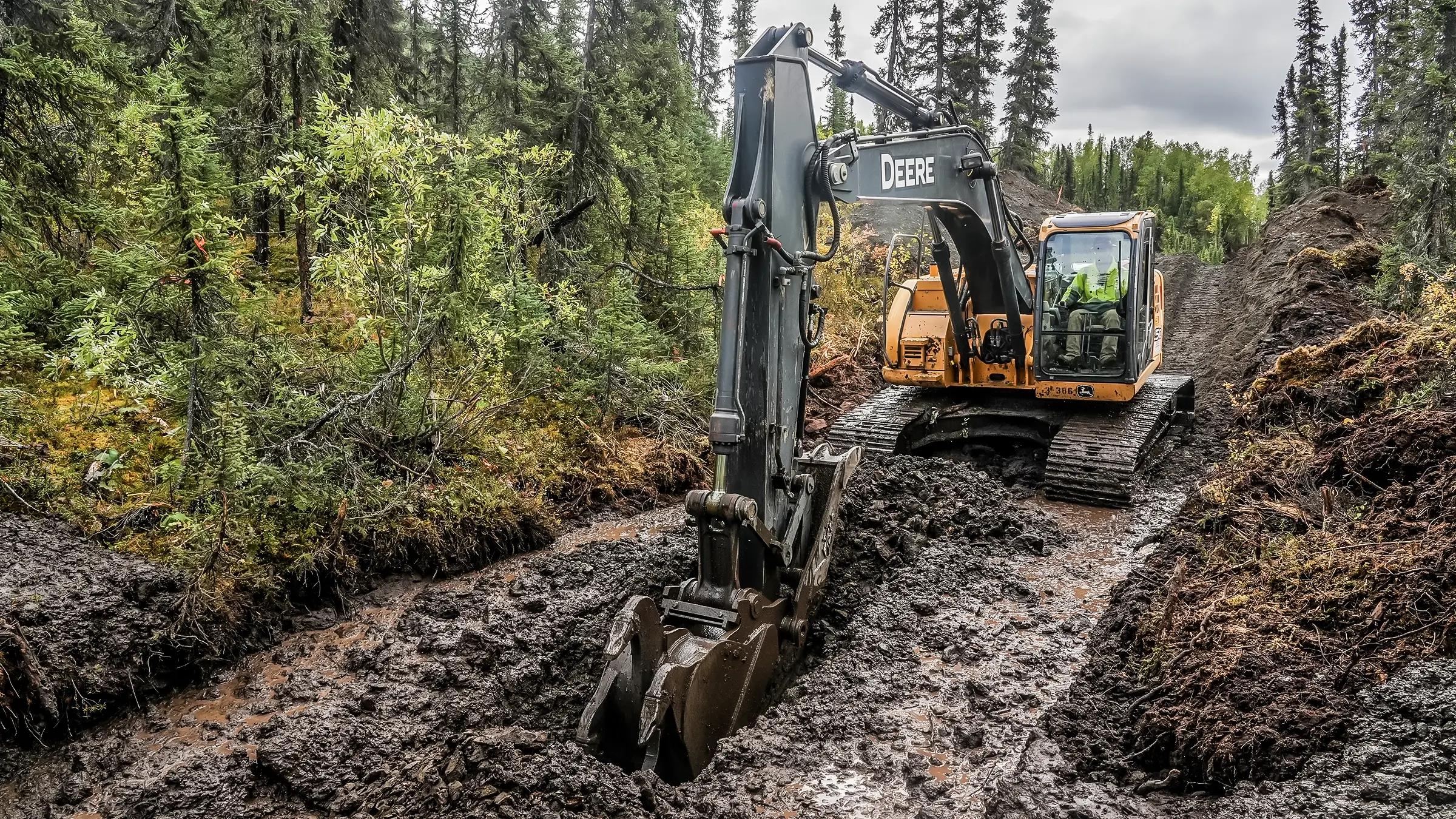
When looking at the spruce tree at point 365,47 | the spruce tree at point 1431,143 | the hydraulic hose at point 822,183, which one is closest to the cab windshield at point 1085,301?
the hydraulic hose at point 822,183

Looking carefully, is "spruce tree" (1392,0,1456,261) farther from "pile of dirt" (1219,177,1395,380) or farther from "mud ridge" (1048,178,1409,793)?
"mud ridge" (1048,178,1409,793)

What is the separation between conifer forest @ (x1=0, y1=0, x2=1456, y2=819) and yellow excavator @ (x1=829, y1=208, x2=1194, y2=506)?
0.19 meters

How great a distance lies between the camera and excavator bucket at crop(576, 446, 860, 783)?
11.5 ft

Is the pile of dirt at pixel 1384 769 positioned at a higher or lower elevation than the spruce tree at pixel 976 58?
lower

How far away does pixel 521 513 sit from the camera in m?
7.02

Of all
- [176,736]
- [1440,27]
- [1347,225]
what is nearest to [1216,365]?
[1440,27]

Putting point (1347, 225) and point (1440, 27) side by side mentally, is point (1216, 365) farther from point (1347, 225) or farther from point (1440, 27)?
point (1347, 225)

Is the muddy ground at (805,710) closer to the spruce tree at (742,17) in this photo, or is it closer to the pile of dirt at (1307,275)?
the pile of dirt at (1307,275)

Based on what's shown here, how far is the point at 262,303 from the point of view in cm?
749

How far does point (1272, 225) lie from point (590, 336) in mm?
27771

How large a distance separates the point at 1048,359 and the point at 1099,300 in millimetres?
726

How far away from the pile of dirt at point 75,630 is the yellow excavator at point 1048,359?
580 cm

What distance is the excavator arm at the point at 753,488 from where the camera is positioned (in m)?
3.61

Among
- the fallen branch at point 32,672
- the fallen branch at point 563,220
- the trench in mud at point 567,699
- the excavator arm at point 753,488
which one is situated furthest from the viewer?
the fallen branch at point 563,220
